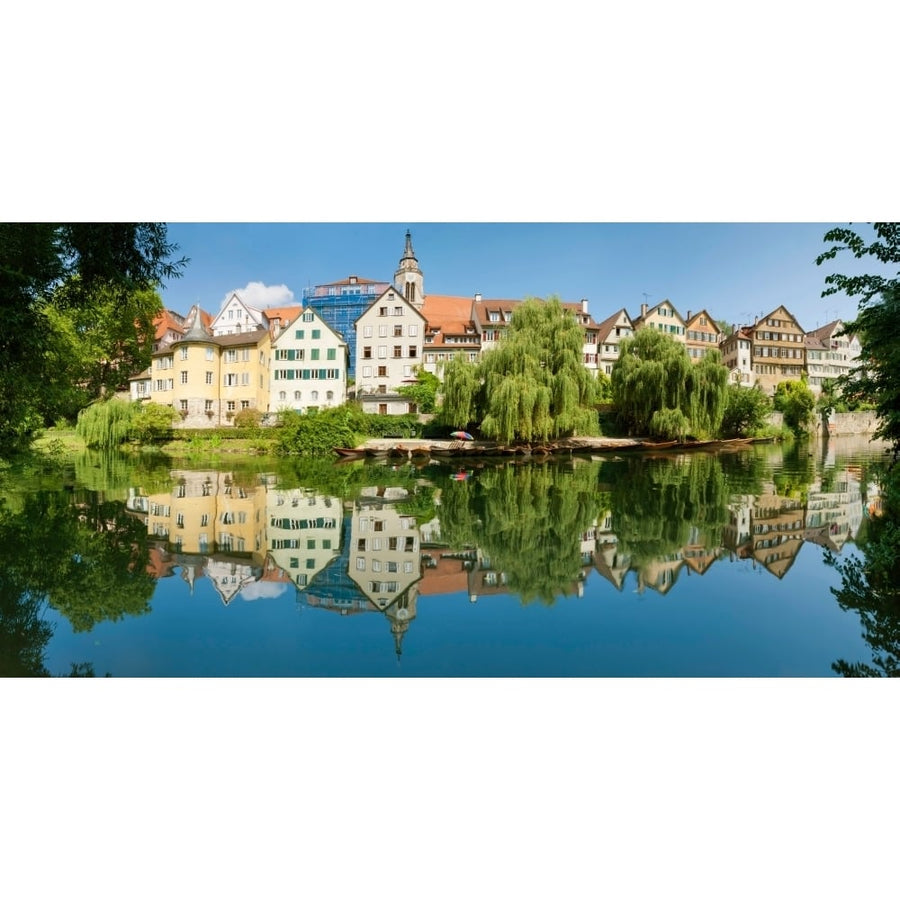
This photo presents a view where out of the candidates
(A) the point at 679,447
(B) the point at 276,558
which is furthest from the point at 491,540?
(A) the point at 679,447

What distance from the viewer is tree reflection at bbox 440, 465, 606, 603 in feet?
11.2

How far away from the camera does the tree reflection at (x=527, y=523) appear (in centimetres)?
342

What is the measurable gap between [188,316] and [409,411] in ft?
21.1

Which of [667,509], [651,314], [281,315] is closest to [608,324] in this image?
[651,314]

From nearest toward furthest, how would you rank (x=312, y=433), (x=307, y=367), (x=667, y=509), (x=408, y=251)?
(x=667, y=509)
(x=408, y=251)
(x=312, y=433)
(x=307, y=367)

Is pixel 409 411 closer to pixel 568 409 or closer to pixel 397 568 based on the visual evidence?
pixel 568 409

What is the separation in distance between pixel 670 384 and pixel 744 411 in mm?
2737

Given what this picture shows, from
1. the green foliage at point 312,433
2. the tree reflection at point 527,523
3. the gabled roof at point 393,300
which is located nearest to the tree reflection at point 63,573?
the tree reflection at point 527,523

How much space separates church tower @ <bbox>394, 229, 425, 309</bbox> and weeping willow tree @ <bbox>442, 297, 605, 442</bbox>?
1.92 meters

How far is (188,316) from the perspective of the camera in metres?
9.35

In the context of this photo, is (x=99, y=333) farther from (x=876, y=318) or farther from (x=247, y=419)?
(x=876, y=318)

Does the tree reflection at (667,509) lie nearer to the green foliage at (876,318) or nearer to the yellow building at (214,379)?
the green foliage at (876,318)

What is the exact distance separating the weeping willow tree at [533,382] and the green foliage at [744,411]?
12.5 feet

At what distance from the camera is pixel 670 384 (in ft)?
39.2
